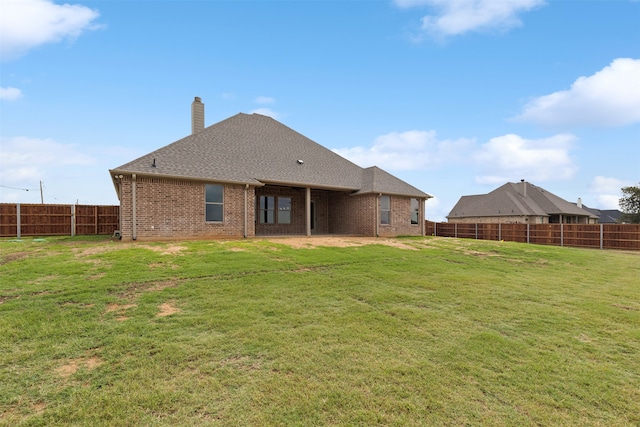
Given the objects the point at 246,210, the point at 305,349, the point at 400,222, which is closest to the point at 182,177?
the point at 246,210

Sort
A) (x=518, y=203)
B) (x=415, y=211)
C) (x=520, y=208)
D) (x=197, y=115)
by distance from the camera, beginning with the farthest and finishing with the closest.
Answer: (x=518, y=203) < (x=520, y=208) < (x=415, y=211) < (x=197, y=115)

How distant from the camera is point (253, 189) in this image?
53.0 ft

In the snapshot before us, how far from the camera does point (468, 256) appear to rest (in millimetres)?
12539

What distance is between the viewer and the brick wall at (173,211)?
43.3 ft

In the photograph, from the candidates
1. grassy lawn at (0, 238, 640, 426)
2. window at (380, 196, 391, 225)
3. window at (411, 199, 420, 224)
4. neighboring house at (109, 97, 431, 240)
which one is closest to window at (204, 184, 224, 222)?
neighboring house at (109, 97, 431, 240)

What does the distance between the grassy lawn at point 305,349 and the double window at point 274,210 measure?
10968 mm

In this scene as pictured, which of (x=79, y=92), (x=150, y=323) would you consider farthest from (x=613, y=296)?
(x=79, y=92)

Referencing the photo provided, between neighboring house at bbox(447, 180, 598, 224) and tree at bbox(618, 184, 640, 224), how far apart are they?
4103 millimetres

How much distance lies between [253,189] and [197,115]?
22.3 feet

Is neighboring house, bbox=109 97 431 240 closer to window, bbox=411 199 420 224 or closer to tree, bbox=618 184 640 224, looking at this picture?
window, bbox=411 199 420 224

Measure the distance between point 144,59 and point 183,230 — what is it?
305 inches

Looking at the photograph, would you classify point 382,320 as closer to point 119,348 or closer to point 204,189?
point 119,348

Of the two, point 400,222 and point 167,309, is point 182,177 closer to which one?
point 167,309

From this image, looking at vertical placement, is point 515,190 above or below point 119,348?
above
